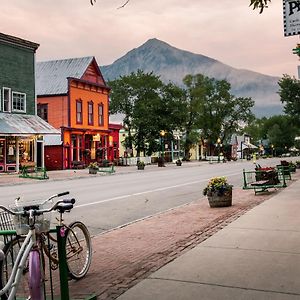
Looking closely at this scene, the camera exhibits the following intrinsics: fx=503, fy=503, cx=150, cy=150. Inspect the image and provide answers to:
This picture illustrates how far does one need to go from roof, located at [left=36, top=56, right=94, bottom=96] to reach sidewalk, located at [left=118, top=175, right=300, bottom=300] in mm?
41729

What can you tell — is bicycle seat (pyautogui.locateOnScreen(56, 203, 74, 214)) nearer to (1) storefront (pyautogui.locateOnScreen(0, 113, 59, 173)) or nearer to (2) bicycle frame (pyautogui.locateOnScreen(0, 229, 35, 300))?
(2) bicycle frame (pyautogui.locateOnScreen(0, 229, 35, 300))

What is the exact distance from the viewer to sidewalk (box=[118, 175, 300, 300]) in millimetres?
5551

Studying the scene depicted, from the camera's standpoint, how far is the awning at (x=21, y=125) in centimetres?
3594

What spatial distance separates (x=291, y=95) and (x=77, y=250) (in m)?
38.7


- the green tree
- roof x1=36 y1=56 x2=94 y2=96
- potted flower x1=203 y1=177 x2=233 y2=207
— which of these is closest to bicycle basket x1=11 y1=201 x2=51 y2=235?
potted flower x1=203 y1=177 x2=233 y2=207

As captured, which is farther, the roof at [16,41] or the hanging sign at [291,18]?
the roof at [16,41]

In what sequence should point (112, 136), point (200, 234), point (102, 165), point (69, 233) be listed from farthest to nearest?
point (112, 136)
point (102, 165)
point (200, 234)
point (69, 233)

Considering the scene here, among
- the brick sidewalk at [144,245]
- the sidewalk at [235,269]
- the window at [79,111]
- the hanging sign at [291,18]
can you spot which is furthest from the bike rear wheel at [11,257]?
the window at [79,111]

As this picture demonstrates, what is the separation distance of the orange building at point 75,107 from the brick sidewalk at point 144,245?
35734 mm

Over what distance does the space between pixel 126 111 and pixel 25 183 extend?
132 feet

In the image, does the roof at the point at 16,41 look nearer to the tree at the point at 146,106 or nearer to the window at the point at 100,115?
the window at the point at 100,115

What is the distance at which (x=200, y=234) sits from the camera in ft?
31.7

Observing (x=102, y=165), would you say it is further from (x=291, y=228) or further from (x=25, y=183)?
(x=291, y=228)

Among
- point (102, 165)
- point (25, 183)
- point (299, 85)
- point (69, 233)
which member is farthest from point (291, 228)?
point (102, 165)
